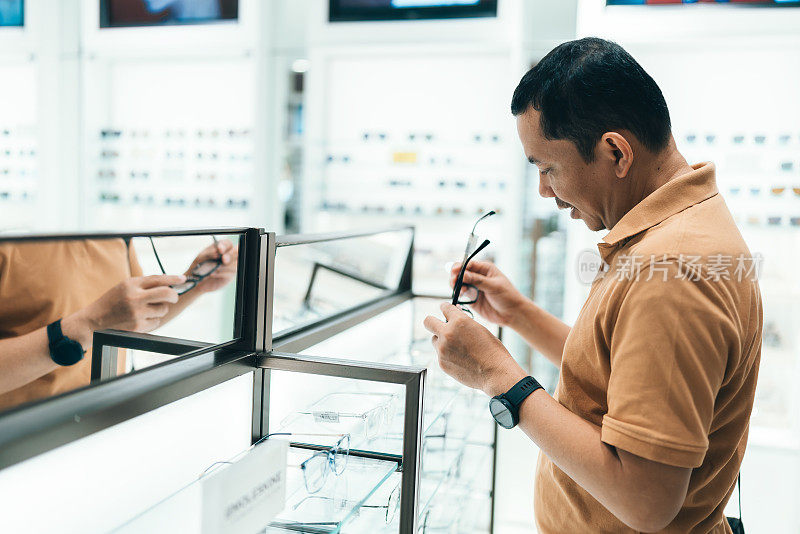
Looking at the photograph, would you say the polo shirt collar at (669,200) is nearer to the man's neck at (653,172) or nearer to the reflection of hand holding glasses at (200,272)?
the man's neck at (653,172)

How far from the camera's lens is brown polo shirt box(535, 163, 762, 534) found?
3.15 feet

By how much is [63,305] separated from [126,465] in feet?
1.00

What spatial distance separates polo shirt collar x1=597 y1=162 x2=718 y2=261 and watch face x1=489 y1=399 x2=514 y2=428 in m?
0.36

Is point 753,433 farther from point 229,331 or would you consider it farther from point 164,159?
point 164,159

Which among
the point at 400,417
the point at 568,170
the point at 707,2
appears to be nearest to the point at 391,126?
the point at 707,2

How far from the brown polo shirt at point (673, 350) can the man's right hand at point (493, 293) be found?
0.55m

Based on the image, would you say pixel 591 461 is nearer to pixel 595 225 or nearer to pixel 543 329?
pixel 595 225

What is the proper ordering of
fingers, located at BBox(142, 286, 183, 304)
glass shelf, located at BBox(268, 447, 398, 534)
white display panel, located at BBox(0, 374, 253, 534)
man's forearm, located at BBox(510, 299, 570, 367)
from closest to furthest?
1. white display panel, located at BBox(0, 374, 253, 534)
2. fingers, located at BBox(142, 286, 183, 304)
3. glass shelf, located at BBox(268, 447, 398, 534)
4. man's forearm, located at BBox(510, 299, 570, 367)

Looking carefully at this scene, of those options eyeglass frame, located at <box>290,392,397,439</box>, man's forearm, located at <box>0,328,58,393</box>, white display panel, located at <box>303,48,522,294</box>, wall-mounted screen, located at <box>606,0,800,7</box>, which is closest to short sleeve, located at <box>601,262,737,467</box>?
eyeglass frame, located at <box>290,392,397,439</box>

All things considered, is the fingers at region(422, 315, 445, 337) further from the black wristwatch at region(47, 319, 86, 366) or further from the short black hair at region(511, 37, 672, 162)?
the black wristwatch at region(47, 319, 86, 366)

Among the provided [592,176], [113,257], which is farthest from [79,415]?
[592,176]

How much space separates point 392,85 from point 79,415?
3.57 metres

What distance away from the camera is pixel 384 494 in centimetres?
126

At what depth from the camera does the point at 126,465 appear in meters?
0.99
